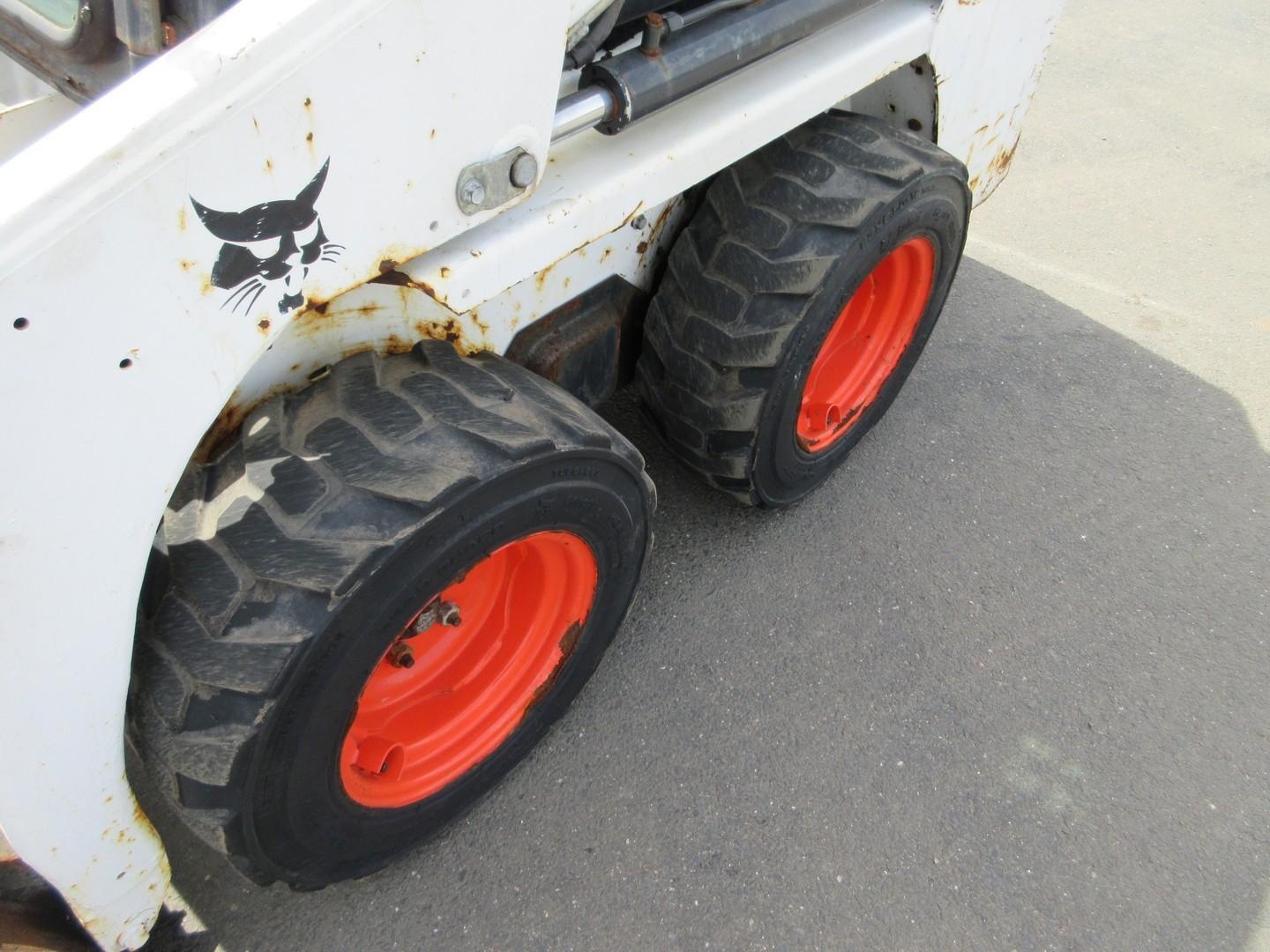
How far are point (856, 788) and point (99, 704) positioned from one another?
1.37 m

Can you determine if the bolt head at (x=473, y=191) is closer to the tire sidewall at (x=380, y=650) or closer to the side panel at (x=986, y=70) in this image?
the tire sidewall at (x=380, y=650)

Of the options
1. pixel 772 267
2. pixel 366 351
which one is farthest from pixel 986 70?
pixel 366 351

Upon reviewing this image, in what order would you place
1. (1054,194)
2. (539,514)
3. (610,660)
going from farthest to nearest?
1. (1054,194)
2. (610,660)
3. (539,514)

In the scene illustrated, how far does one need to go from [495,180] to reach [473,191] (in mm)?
36

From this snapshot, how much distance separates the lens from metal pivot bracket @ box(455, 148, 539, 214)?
1268 mm

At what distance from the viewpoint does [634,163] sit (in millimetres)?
1528

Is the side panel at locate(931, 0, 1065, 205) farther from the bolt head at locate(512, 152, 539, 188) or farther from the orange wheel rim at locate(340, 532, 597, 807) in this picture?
the orange wheel rim at locate(340, 532, 597, 807)

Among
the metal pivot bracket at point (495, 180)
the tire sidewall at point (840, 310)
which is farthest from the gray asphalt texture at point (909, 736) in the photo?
the metal pivot bracket at point (495, 180)

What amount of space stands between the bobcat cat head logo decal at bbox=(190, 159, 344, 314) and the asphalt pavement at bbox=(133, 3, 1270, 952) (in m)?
1.14

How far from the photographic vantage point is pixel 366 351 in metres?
1.48

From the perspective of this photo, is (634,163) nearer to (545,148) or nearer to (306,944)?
(545,148)

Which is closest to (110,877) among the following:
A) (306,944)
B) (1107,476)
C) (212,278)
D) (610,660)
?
(306,944)

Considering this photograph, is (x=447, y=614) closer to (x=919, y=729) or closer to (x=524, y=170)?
(x=524, y=170)

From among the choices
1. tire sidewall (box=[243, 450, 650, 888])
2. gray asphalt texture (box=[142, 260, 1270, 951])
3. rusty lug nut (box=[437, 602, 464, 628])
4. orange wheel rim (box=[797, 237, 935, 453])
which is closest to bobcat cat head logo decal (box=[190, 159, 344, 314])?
tire sidewall (box=[243, 450, 650, 888])
